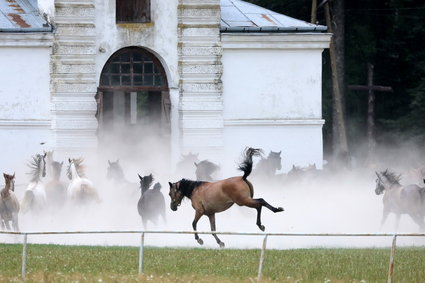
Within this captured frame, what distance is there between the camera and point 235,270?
2402cm

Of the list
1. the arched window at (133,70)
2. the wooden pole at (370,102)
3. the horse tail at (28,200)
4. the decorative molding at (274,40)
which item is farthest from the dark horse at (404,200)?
the wooden pole at (370,102)

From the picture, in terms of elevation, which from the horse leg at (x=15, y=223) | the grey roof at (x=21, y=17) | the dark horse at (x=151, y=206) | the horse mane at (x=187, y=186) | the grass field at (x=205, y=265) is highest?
the grey roof at (x=21, y=17)

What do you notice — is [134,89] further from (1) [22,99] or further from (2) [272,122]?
(2) [272,122]

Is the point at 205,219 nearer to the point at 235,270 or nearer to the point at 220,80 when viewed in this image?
the point at 220,80

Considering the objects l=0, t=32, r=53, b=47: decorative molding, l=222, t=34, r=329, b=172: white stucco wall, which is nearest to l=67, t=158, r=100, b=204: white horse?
l=0, t=32, r=53, b=47: decorative molding

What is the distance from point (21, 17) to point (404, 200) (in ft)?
47.2

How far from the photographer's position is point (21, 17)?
4272cm

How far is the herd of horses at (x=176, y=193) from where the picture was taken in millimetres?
29234

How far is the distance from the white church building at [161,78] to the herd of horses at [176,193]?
2.29m

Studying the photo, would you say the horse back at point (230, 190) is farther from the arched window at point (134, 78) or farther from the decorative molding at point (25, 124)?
the arched window at point (134, 78)

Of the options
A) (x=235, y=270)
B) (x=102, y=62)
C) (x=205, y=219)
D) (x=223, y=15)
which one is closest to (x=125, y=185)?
(x=205, y=219)

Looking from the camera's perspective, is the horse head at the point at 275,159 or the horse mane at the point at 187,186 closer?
the horse mane at the point at 187,186

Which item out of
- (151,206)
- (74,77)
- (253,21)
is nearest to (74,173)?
(151,206)

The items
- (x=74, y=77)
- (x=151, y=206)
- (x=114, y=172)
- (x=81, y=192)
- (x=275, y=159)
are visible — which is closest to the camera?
(x=151, y=206)
